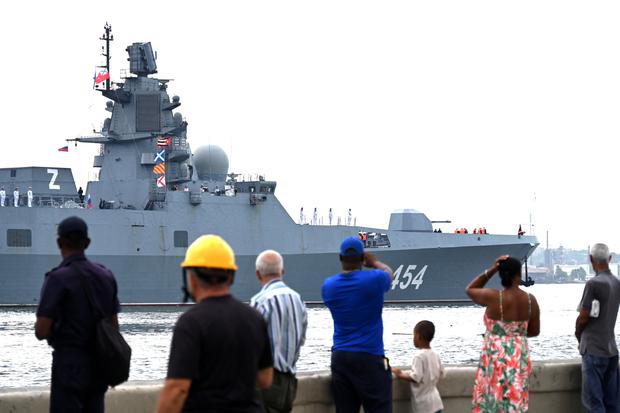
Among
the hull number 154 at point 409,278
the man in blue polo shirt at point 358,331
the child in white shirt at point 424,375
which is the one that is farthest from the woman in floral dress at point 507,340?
the hull number 154 at point 409,278

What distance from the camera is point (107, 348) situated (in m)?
4.49

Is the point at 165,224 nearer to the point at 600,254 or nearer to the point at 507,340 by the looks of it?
the point at 600,254

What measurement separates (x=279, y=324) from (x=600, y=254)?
7.79 ft

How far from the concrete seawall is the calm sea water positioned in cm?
875

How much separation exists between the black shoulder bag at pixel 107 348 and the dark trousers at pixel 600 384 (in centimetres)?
324

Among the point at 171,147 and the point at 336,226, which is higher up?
the point at 171,147

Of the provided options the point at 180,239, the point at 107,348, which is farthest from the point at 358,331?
the point at 180,239

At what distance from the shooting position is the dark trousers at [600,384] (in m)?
6.49

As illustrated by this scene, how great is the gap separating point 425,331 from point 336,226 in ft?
110

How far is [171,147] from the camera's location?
39.8 metres

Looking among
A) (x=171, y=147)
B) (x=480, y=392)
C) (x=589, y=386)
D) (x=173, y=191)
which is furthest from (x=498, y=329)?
(x=171, y=147)

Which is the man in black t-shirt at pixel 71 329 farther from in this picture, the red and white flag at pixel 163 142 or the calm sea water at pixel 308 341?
the red and white flag at pixel 163 142

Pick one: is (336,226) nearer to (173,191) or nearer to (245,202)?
(245,202)

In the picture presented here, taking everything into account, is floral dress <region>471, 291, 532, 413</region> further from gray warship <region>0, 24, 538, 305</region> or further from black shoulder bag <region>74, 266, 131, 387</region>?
gray warship <region>0, 24, 538, 305</region>
